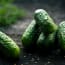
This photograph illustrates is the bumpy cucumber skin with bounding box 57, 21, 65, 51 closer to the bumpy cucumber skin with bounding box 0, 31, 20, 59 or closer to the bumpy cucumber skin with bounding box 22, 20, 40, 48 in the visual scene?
the bumpy cucumber skin with bounding box 22, 20, 40, 48

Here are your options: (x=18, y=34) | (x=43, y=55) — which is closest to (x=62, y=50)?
(x=43, y=55)

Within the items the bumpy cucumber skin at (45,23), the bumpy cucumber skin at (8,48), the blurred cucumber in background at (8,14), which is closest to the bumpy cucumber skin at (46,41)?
the bumpy cucumber skin at (45,23)

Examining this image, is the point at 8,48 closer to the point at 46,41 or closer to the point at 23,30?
the point at 46,41

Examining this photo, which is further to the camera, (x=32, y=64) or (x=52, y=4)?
(x=52, y=4)

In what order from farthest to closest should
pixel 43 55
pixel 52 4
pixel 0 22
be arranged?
pixel 52 4 < pixel 0 22 < pixel 43 55

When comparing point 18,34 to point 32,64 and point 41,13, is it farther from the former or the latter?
point 32,64

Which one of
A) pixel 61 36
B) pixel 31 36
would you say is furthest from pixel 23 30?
pixel 61 36

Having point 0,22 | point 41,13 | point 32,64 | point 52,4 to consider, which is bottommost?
point 32,64
